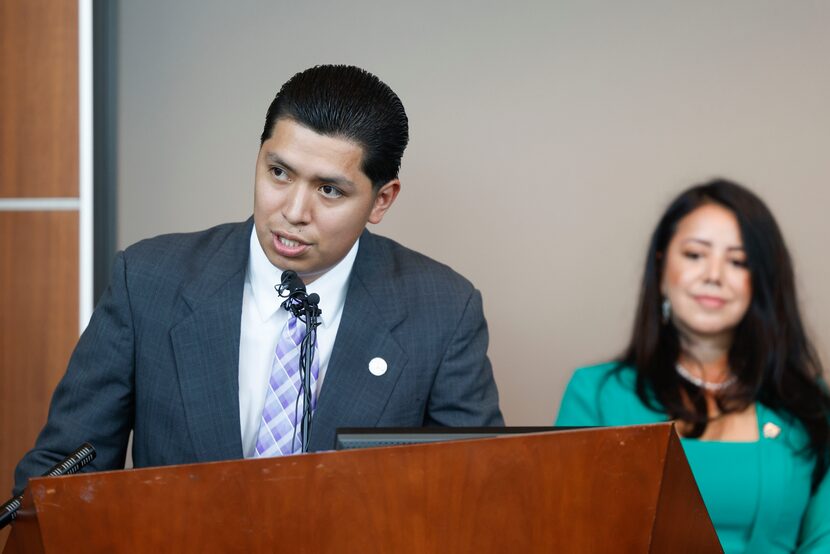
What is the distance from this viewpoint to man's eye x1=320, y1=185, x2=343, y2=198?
1.82 m

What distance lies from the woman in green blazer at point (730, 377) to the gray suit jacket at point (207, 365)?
57 centimetres

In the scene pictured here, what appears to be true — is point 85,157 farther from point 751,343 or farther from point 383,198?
point 751,343

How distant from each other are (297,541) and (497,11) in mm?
2246

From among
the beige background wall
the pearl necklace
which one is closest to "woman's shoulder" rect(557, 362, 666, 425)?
the pearl necklace

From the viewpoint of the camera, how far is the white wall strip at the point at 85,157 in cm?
273

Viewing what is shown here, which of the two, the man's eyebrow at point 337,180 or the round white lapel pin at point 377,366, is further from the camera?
the round white lapel pin at point 377,366

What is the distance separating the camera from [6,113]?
9.25 feet

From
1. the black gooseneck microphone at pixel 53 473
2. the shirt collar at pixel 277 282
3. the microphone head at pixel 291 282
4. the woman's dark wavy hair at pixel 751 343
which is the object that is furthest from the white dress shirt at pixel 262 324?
the woman's dark wavy hair at pixel 751 343

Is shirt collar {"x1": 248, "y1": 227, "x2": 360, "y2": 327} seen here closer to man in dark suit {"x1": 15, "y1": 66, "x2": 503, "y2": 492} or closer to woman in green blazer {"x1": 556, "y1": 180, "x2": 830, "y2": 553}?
man in dark suit {"x1": 15, "y1": 66, "x2": 503, "y2": 492}

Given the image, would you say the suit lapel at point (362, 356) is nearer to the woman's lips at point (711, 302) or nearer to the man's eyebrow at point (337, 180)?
the man's eyebrow at point (337, 180)

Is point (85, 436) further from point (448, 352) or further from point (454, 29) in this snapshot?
point (454, 29)

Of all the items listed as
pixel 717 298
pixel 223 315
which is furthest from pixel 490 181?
pixel 223 315

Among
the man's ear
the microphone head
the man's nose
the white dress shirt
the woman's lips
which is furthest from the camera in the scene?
the woman's lips

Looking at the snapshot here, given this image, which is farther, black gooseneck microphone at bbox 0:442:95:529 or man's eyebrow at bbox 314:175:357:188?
man's eyebrow at bbox 314:175:357:188
